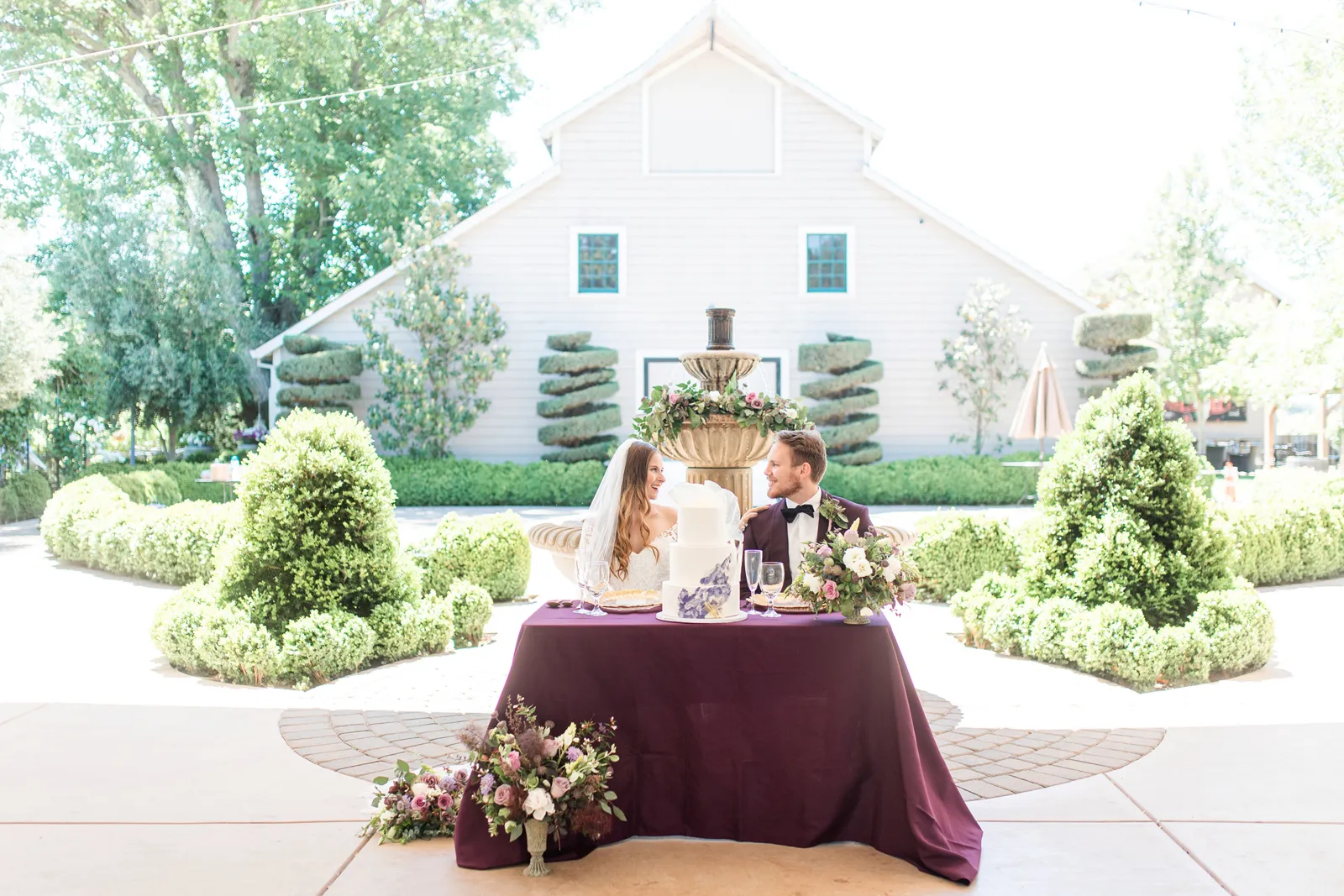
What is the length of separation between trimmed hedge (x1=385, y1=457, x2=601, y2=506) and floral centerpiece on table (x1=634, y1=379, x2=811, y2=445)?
1277 centimetres

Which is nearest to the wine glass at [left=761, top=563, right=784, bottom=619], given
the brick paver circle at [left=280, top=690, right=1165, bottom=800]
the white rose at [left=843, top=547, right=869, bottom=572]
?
the white rose at [left=843, top=547, right=869, bottom=572]

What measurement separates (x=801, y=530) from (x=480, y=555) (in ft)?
16.9

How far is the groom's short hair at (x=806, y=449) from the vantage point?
179 inches

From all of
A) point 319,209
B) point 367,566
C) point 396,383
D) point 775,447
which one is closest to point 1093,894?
point 775,447

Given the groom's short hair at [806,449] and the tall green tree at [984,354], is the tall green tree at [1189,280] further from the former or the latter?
the groom's short hair at [806,449]

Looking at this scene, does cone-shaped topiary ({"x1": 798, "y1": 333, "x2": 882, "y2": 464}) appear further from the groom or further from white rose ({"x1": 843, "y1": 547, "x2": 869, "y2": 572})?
white rose ({"x1": 843, "y1": 547, "x2": 869, "y2": 572})

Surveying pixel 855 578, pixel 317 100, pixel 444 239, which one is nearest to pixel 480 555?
pixel 855 578

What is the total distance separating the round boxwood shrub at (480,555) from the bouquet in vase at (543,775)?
505 centimetres

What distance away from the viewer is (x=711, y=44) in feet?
68.0

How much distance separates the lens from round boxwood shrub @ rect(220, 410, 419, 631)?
6.82 metres

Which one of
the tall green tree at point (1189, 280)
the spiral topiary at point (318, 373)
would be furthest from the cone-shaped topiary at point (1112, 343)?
the spiral topiary at point (318, 373)

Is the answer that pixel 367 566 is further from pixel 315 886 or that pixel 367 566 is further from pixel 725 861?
pixel 725 861

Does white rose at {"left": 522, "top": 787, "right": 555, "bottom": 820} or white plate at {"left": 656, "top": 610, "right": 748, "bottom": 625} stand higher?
white plate at {"left": 656, "top": 610, "right": 748, "bottom": 625}

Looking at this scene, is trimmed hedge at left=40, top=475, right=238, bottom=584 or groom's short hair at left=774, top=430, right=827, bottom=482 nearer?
groom's short hair at left=774, top=430, right=827, bottom=482
